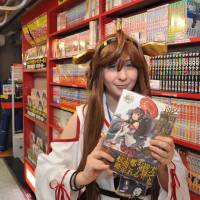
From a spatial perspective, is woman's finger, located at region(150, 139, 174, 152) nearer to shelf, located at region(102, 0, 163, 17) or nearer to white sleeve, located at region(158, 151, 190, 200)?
white sleeve, located at region(158, 151, 190, 200)

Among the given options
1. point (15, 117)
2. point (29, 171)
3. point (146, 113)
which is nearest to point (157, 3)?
point (146, 113)

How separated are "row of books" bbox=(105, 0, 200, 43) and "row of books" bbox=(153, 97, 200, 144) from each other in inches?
15.4

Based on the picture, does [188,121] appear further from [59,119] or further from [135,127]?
[59,119]

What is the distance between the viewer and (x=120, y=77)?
105cm

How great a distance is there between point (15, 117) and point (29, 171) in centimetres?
186

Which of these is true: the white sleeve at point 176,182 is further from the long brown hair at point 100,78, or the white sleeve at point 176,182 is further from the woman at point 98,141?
the long brown hair at point 100,78

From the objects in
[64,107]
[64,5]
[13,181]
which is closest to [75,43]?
[64,5]

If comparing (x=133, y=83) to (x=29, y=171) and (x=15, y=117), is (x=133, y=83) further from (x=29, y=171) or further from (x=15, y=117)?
(x=15, y=117)

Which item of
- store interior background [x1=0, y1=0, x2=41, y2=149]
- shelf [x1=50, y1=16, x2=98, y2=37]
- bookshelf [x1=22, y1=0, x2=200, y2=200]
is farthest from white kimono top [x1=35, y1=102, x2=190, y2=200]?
store interior background [x1=0, y1=0, x2=41, y2=149]

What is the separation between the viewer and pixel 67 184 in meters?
1.11

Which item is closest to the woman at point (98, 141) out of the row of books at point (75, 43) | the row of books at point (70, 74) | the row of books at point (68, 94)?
the row of books at point (75, 43)

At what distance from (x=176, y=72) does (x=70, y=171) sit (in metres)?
0.96

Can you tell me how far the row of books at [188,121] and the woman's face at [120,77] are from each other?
0.70m

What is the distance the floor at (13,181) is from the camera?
363 centimetres
